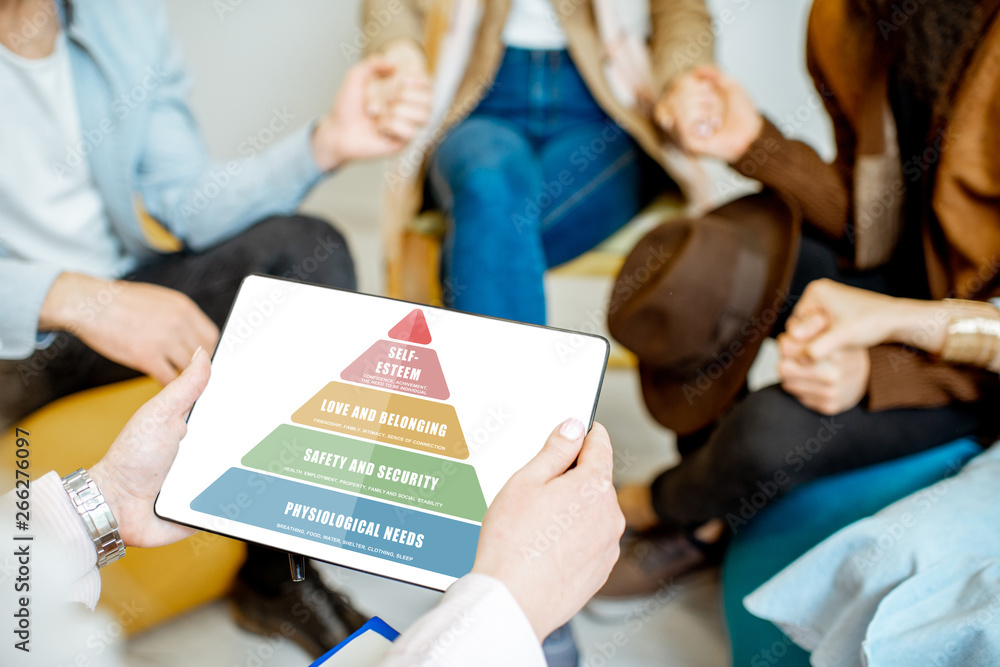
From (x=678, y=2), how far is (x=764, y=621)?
0.92 m

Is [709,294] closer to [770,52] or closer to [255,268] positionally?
[255,268]

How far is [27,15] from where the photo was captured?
2.00ft

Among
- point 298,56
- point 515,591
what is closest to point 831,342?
point 515,591

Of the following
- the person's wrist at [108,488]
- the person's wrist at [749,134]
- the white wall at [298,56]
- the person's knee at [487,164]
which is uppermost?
the white wall at [298,56]

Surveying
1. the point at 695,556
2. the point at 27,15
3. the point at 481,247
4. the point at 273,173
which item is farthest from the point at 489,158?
the point at 695,556

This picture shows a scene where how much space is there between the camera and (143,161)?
2.42 ft

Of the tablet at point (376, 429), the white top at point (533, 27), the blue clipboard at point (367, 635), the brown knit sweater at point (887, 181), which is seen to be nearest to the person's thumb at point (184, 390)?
the tablet at point (376, 429)

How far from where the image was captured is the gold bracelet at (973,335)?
523 mm

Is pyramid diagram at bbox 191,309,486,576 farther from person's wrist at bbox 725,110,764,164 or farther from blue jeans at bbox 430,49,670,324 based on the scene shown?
person's wrist at bbox 725,110,764,164

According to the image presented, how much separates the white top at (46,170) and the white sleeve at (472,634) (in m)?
0.61

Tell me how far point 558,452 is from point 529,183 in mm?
565

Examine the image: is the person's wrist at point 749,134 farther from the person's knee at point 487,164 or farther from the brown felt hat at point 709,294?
the person's knee at point 487,164

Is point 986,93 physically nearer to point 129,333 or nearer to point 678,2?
point 678,2

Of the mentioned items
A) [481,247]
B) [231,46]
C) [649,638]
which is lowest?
[649,638]
